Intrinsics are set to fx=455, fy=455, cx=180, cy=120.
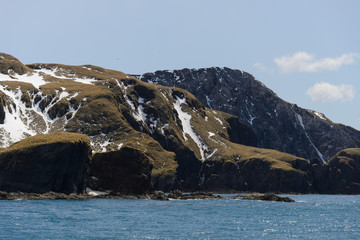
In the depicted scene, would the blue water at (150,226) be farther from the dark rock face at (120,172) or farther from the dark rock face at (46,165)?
the dark rock face at (120,172)

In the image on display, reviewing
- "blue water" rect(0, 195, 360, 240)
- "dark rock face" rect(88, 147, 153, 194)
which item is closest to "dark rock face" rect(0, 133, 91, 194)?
"dark rock face" rect(88, 147, 153, 194)

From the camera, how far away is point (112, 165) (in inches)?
6245

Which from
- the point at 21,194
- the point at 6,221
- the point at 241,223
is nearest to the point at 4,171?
the point at 21,194

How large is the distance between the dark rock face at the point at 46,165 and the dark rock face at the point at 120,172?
391 inches

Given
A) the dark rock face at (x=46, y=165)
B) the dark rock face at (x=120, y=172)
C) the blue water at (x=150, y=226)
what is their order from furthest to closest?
the dark rock face at (x=120, y=172) → the dark rock face at (x=46, y=165) → the blue water at (x=150, y=226)

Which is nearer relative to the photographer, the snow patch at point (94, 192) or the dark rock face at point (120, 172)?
the snow patch at point (94, 192)

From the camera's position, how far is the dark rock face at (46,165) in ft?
438

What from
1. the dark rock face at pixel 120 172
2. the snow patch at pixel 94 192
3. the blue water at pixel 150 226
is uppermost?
the dark rock face at pixel 120 172

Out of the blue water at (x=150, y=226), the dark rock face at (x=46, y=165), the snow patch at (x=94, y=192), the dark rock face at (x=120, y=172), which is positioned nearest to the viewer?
the blue water at (x=150, y=226)

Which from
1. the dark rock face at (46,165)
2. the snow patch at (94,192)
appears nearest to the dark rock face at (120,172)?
the snow patch at (94,192)

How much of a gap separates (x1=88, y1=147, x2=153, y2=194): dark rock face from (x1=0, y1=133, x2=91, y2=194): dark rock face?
9925 mm

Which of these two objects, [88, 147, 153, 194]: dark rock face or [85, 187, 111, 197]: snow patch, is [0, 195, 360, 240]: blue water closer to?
[85, 187, 111, 197]: snow patch

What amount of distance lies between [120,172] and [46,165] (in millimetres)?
29826

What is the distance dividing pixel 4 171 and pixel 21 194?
9.22m
